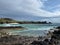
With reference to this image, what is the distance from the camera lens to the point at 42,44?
23078 millimetres

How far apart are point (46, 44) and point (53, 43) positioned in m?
2.08

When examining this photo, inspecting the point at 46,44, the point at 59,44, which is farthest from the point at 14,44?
the point at 59,44

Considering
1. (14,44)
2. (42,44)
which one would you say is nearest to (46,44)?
(42,44)

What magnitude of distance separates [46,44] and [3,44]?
671cm

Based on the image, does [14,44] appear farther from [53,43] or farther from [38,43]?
[53,43]

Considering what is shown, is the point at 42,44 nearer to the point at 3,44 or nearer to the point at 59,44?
the point at 59,44

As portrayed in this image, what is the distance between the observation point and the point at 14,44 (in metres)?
25.0

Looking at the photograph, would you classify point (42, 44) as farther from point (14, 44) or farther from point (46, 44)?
point (14, 44)

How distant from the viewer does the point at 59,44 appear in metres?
24.9

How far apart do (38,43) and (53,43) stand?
8.78 feet

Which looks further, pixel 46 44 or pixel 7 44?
pixel 7 44

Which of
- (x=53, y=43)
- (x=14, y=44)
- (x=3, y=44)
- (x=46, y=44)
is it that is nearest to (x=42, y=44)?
(x=46, y=44)

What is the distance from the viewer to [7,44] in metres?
24.9

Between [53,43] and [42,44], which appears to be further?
[53,43]
